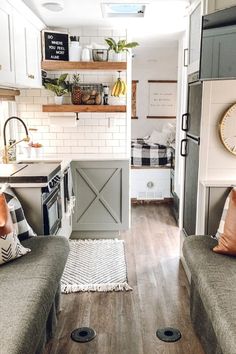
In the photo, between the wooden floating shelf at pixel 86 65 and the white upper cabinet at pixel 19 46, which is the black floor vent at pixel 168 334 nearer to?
the white upper cabinet at pixel 19 46

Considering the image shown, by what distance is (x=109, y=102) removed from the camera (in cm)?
436

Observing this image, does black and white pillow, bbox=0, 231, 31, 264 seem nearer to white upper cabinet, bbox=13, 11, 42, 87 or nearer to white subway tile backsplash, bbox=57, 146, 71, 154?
white upper cabinet, bbox=13, 11, 42, 87

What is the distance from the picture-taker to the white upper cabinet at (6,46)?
277 cm

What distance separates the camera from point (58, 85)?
419 centimetres

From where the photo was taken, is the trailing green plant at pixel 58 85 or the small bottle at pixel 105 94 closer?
the trailing green plant at pixel 58 85

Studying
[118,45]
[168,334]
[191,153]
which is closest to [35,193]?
[168,334]

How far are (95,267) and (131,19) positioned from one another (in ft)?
8.29

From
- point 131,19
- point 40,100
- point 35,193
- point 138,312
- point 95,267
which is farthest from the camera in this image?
point 40,100

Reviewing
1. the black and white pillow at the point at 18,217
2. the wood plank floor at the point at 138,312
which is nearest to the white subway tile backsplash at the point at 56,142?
the wood plank floor at the point at 138,312

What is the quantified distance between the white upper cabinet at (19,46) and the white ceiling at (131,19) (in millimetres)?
163

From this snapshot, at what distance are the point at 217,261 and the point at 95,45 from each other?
9.26ft

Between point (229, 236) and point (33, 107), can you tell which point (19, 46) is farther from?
point (229, 236)

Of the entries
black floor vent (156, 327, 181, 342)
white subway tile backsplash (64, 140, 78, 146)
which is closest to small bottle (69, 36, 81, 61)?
white subway tile backsplash (64, 140, 78, 146)

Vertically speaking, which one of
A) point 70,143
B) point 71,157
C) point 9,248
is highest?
point 70,143
